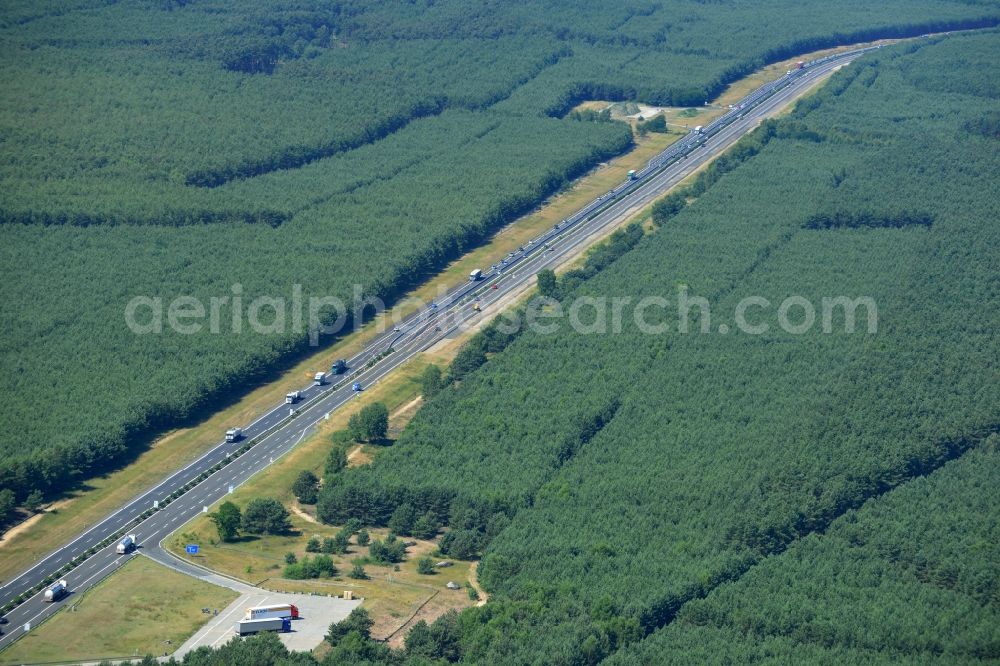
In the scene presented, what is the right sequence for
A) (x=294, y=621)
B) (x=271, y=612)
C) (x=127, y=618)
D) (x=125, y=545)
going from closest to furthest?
(x=271, y=612), (x=294, y=621), (x=127, y=618), (x=125, y=545)

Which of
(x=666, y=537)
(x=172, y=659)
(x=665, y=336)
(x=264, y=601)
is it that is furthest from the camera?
(x=665, y=336)

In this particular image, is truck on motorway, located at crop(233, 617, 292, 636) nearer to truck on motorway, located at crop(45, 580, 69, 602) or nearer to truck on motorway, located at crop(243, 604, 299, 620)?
truck on motorway, located at crop(243, 604, 299, 620)

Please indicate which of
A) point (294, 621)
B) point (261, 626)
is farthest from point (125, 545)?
point (294, 621)

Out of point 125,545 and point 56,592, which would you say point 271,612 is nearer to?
point 56,592

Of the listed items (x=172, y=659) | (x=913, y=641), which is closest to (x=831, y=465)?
(x=913, y=641)

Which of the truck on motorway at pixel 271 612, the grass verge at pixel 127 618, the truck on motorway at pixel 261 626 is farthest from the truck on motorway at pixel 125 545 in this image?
the truck on motorway at pixel 261 626

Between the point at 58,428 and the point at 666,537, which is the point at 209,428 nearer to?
the point at 58,428

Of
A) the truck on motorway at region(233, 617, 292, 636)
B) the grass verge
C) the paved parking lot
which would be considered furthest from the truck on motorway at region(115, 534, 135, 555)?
the truck on motorway at region(233, 617, 292, 636)
